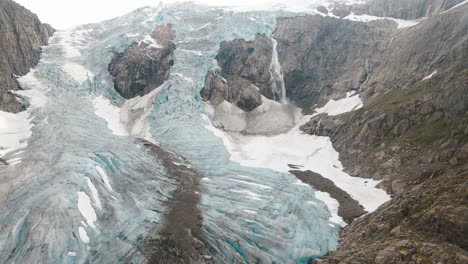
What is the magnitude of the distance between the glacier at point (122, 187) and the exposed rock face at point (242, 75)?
4572 millimetres

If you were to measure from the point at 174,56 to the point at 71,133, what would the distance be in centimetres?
3674

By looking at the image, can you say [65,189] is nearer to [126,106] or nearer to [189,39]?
[126,106]

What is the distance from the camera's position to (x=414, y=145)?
3622cm

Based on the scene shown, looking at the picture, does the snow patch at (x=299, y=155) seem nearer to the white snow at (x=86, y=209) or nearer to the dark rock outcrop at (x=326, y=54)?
the dark rock outcrop at (x=326, y=54)

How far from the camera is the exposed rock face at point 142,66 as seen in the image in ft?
239

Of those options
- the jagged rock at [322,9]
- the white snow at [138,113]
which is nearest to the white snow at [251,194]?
the white snow at [138,113]

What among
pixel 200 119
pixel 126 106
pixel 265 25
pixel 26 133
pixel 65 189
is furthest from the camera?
pixel 265 25

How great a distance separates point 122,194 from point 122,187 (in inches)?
61.0

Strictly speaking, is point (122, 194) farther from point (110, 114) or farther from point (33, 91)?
point (33, 91)

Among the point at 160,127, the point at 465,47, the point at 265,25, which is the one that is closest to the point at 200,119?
the point at 160,127

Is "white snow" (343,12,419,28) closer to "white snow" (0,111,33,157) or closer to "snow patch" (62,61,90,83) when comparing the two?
"snow patch" (62,61,90,83)

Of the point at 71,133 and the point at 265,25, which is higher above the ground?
the point at 265,25

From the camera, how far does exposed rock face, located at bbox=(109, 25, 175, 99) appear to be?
72.8 meters

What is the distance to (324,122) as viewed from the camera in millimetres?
56344
